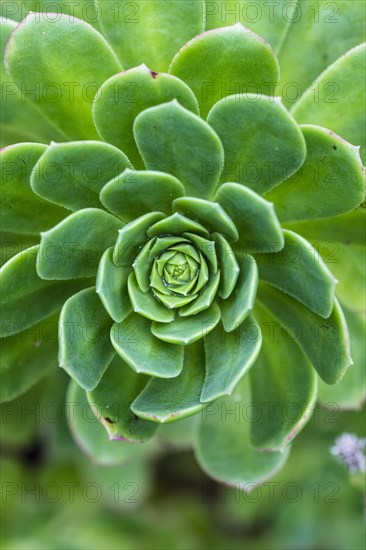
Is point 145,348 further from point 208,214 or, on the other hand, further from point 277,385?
point 277,385

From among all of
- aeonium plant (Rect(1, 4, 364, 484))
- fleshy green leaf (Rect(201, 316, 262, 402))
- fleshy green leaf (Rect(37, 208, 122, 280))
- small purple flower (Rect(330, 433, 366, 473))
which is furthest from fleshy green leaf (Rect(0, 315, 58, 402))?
small purple flower (Rect(330, 433, 366, 473))

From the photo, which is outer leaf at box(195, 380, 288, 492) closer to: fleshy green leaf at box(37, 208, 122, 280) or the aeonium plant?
the aeonium plant

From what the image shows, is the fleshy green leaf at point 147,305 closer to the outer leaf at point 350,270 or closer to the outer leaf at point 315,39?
the outer leaf at point 350,270

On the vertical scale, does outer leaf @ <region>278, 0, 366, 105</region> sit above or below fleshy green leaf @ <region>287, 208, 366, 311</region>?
above

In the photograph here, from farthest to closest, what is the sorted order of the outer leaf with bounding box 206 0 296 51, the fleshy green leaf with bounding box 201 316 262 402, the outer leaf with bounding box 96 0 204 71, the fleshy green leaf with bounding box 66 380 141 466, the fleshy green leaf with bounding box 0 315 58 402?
the fleshy green leaf with bounding box 66 380 141 466, the fleshy green leaf with bounding box 0 315 58 402, the outer leaf with bounding box 206 0 296 51, the outer leaf with bounding box 96 0 204 71, the fleshy green leaf with bounding box 201 316 262 402

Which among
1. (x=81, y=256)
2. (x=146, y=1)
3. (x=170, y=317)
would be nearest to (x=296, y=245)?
(x=170, y=317)

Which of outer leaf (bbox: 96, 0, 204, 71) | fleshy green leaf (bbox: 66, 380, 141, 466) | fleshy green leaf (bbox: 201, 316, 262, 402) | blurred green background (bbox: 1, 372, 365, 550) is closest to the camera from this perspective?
fleshy green leaf (bbox: 201, 316, 262, 402)
